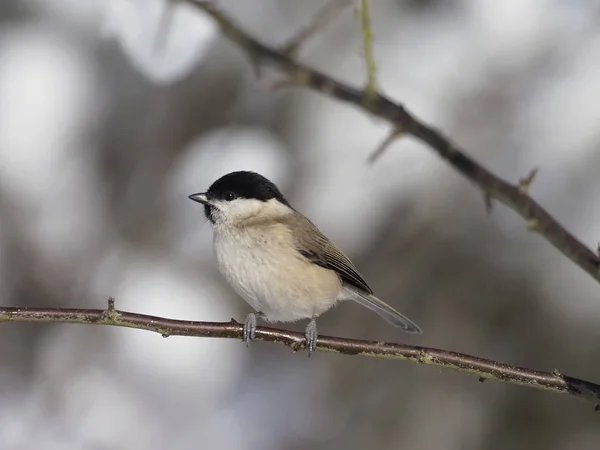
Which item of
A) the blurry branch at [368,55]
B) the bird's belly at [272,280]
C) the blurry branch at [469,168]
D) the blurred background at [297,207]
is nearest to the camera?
the blurry branch at [469,168]

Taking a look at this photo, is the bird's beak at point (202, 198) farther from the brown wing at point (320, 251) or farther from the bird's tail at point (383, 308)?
the bird's tail at point (383, 308)

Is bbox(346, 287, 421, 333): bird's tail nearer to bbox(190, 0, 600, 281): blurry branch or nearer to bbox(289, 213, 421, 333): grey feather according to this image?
bbox(289, 213, 421, 333): grey feather

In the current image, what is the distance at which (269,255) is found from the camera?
276 centimetres

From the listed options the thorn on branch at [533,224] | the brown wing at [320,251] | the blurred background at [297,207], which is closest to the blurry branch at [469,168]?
the thorn on branch at [533,224]

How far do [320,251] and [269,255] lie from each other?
1.01 feet

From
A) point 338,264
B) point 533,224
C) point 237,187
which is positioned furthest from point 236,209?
point 533,224

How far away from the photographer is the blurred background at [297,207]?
5.32 metres

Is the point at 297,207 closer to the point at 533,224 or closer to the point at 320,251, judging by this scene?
the point at 320,251

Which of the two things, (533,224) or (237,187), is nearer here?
(533,224)

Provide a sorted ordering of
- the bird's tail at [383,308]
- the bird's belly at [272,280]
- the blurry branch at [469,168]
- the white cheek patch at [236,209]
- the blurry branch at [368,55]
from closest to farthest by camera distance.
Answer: the blurry branch at [469,168] → the blurry branch at [368,55] → the bird's belly at [272,280] → the white cheek patch at [236,209] → the bird's tail at [383,308]

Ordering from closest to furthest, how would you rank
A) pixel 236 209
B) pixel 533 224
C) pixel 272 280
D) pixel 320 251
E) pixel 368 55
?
pixel 533 224 → pixel 368 55 → pixel 272 280 → pixel 236 209 → pixel 320 251

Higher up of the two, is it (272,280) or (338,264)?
(338,264)

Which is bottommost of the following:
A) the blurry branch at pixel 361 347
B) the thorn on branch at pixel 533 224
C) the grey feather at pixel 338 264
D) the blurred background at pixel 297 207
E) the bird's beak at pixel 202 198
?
the blurry branch at pixel 361 347

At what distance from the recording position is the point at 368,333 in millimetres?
5617
